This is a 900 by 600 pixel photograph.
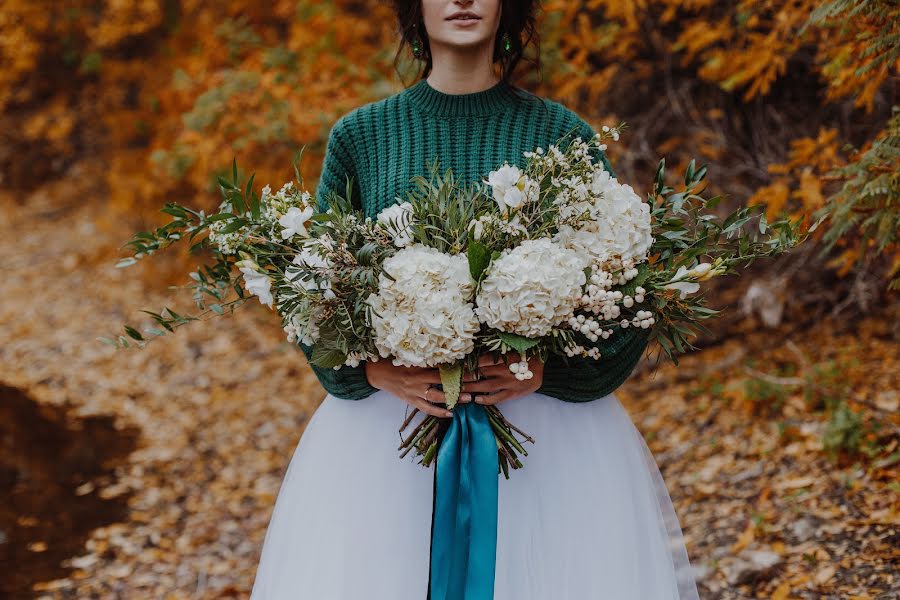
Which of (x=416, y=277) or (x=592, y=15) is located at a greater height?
(x=592, y=15)

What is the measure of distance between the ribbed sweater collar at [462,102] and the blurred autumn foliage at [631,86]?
2.59 ft

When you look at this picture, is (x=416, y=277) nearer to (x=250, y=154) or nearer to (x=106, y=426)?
(x=250, y=154)

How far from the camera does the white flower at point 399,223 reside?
1689mm

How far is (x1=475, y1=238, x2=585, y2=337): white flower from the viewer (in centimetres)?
159

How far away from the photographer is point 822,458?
12.4 ft

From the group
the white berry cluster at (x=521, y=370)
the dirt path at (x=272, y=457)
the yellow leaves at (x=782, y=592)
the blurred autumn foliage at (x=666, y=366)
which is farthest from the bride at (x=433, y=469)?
the dirt path at (x=272, y=457)

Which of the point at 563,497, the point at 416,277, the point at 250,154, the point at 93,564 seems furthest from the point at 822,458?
the point at 250,154

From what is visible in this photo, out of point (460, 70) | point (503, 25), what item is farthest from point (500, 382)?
point (503, 25)

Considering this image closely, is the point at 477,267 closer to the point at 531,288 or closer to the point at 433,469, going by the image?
the point at 531,288

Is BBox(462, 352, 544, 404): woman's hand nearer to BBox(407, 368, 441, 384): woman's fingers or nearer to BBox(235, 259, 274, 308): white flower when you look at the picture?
BBox(407, 368, 441, 384): woman's fingers

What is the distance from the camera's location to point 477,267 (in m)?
1.64

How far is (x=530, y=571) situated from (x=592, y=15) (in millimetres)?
4129

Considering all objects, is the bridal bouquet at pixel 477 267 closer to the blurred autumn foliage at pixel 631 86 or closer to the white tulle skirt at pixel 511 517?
the white tulle skirt at pixel 511 517

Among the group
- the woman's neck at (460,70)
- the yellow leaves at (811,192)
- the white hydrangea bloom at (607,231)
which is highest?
the yellow leaves at (811,192)
